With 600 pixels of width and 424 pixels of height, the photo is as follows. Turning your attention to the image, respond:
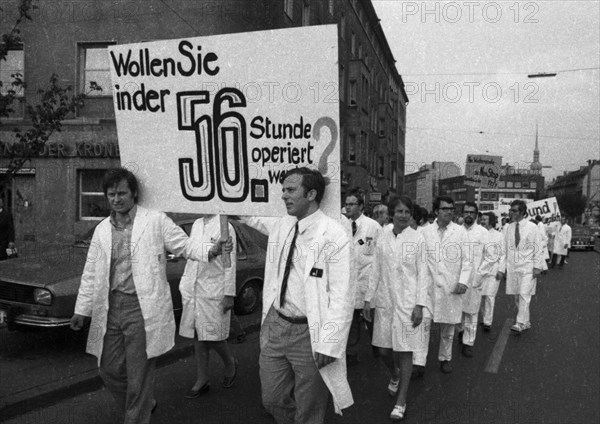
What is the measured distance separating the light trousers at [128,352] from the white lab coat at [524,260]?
6.21m

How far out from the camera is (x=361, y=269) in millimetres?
6680

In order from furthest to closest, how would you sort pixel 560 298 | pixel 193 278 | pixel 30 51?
pixel 30 51
pixel 560 298
pixel 193 278

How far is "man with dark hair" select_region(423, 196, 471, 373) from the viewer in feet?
20.4

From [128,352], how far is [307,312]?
1302 mm

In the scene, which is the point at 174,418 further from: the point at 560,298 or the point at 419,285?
the point at 560,298

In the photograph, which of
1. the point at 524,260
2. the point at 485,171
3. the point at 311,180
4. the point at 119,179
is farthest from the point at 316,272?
the point at 485,171

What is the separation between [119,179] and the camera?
3701 millimetres

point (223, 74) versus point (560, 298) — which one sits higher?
point (223, 74)

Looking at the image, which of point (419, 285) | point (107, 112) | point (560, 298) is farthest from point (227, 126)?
point (107, 112)

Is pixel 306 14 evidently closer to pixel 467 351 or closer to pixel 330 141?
pixel 467 351

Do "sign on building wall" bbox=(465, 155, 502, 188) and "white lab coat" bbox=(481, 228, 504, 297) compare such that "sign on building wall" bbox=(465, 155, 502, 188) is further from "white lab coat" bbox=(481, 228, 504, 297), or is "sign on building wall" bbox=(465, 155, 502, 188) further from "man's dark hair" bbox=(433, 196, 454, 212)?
"man's dark hair" bbox=(433, 196, 454, 212)

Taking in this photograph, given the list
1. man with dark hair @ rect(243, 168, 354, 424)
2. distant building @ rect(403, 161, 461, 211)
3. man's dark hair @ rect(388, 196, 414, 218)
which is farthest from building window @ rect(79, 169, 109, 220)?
man with dark hair @ rect(243, 168, 354, 424)

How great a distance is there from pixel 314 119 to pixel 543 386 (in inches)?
149

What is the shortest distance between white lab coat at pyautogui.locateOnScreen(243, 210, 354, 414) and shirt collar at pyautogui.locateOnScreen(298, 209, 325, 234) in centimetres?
3
